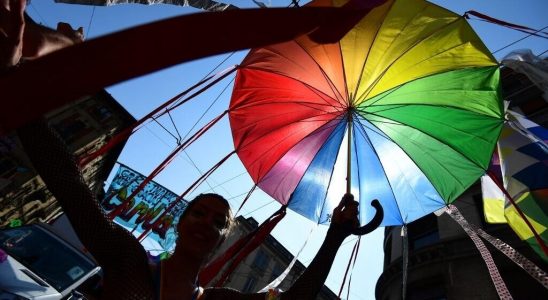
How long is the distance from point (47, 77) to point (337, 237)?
1638mm

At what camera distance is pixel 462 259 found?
11695mm

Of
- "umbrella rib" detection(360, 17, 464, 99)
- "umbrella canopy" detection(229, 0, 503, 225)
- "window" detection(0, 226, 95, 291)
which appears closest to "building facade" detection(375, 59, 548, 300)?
"umbrella canopy" detection(229, 0, 503, 225)

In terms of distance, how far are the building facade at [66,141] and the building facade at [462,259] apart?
60.9 ft

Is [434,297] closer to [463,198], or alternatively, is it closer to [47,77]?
[463,198]

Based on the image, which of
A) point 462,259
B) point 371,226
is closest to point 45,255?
point 371,226

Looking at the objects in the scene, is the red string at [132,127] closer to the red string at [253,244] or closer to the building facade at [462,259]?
the red string at [253,244]

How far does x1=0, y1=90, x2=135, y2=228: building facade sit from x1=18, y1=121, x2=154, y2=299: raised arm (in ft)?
63.9

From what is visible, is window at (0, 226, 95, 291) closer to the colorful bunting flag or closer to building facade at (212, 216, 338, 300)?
the colorful bunting flag

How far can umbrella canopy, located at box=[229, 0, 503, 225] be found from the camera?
3.53m

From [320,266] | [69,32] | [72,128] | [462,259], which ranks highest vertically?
[72,128]

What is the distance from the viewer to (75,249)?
5277 millimetres

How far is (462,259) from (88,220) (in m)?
14.0

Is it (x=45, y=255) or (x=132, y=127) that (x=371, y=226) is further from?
(x=45, y=255)

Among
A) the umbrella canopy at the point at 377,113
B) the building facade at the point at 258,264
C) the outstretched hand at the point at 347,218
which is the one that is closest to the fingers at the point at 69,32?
the outstretched hand at the point at 347,218
